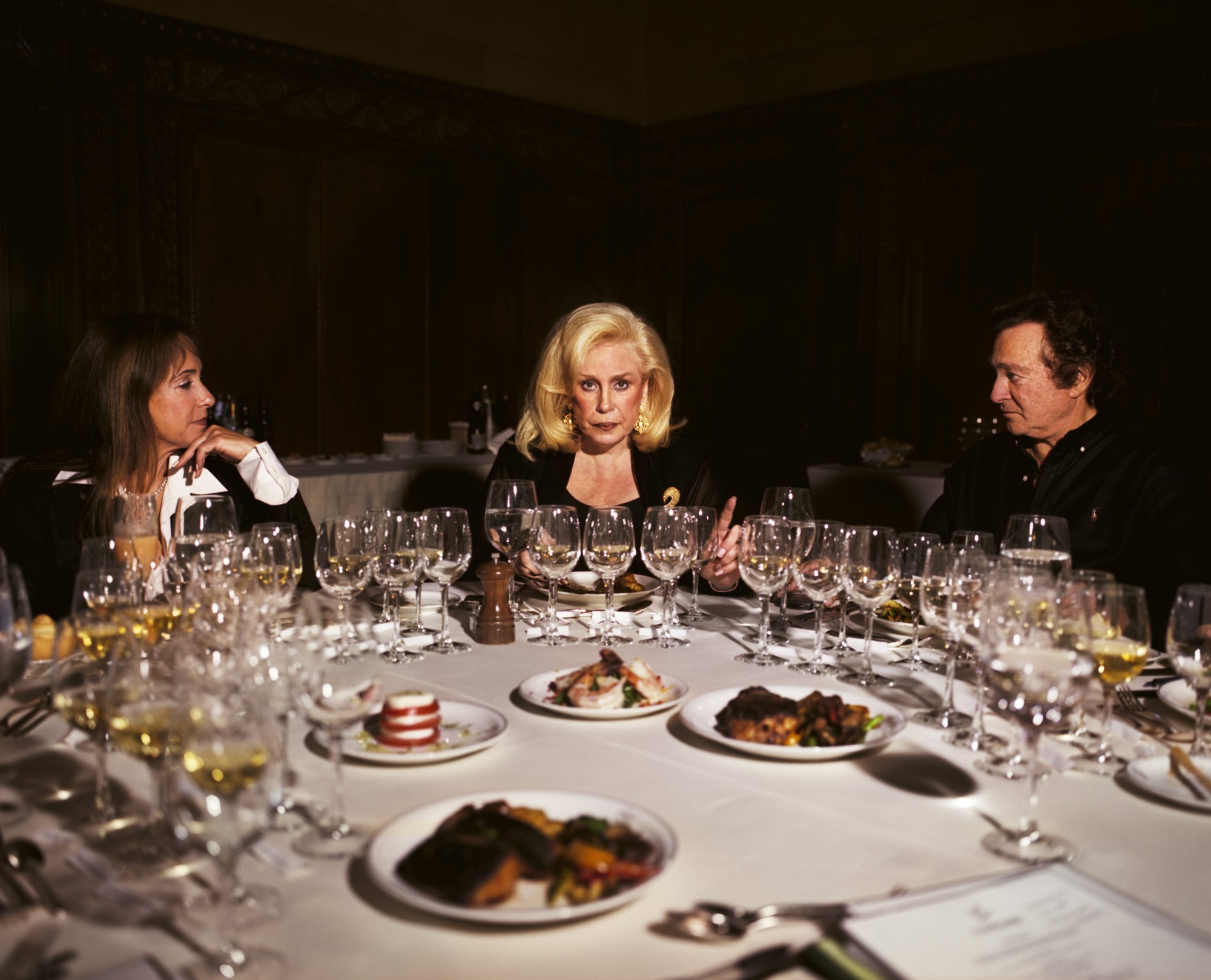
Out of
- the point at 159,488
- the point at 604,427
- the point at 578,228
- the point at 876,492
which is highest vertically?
the point at 578,228

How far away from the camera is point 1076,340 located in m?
2.72

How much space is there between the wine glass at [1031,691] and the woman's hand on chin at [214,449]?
2.12 m

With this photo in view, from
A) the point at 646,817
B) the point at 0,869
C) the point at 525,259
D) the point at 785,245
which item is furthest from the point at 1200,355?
the point at 0,869

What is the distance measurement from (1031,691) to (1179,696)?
2.00 ft

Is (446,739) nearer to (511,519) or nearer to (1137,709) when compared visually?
(511,519)

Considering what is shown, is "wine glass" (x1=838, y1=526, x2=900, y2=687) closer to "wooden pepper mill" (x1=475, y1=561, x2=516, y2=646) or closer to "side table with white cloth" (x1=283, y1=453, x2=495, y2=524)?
"wooden pepper mill" (x1=475, y1=561, x2=516, y2=646)

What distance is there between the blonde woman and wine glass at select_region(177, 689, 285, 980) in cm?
204

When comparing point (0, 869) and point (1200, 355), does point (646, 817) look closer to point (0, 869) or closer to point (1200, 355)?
point (0, 869)

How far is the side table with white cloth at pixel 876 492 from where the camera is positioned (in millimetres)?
5168

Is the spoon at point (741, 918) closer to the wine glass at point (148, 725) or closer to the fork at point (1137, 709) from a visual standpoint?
the wine glass at point (148, 725)

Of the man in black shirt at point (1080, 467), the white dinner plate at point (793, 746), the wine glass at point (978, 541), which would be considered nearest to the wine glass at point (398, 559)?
the white dinner plate at point (793, 746)

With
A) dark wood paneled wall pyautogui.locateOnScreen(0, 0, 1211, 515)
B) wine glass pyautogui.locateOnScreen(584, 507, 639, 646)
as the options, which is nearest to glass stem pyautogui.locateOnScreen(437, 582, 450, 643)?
wine glass pyautogui.locateOnScreen(584, 507, 639, 646)

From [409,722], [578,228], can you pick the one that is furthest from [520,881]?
[578,228]

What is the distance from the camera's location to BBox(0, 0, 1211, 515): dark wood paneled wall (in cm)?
555
